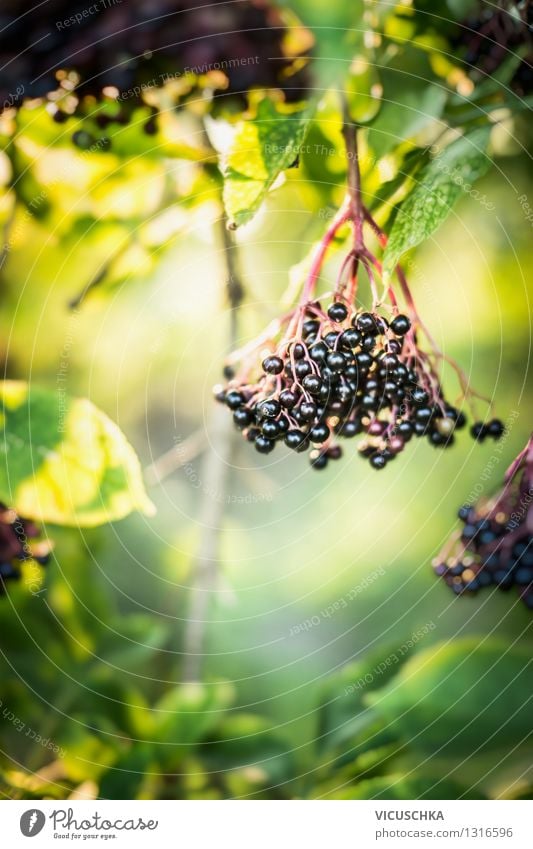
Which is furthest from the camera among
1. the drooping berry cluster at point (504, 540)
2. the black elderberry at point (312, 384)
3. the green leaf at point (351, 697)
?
the green leaf at point (351, 697)

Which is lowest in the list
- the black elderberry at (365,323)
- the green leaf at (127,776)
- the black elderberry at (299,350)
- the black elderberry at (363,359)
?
the green leaf at (127,776)

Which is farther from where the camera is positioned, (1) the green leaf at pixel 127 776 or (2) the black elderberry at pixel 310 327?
(1) the green leaf at pixel 127 776

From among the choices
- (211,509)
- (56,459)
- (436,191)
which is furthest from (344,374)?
(211,509)

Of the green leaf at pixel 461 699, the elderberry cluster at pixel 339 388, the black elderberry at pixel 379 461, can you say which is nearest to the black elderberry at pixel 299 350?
the elderberry cluster at pixel 339 388

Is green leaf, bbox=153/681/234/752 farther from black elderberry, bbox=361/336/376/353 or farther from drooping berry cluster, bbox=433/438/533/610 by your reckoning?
black elderberry, bbox=361/336/376/353
